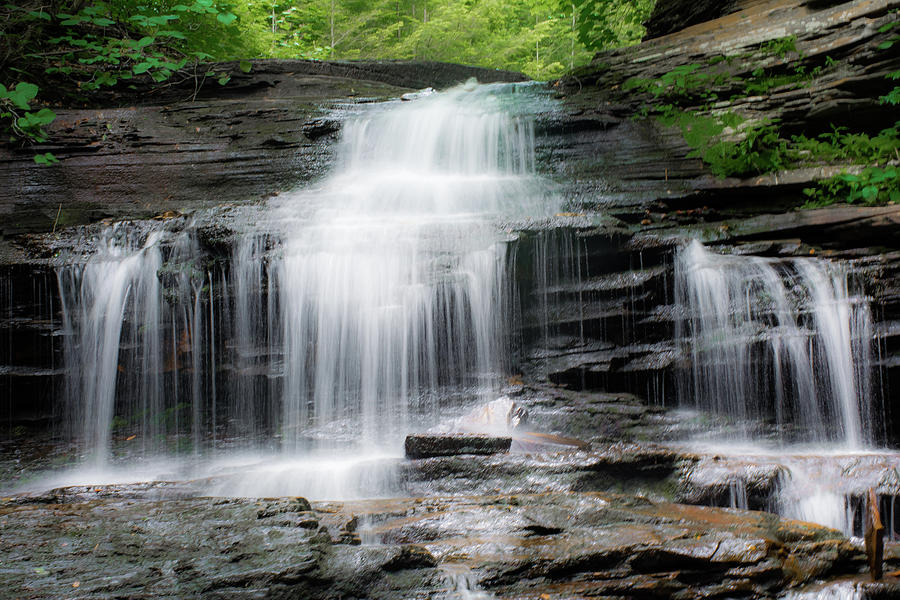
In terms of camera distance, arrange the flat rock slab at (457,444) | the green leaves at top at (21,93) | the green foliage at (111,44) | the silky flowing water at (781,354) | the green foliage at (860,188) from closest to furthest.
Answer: the flat rock slab at (457,444), the silky flowing water at (781,354), the green foliage at (860,188), the green leaves at top at (21,93), the green foliage at (111,44)

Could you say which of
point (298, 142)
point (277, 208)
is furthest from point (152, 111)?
point (277, 208)

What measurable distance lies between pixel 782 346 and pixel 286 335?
16.1 feet

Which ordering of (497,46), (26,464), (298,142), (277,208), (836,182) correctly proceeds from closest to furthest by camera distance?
1. (26,464)
2. (836,182)
3. (277,208)
4. (298,142)
5. (497,46)

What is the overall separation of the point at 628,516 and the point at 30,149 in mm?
9220

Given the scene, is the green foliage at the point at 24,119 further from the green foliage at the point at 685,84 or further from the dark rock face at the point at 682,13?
the dark rock face at the point at 682,13

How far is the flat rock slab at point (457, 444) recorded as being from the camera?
5.01 meters

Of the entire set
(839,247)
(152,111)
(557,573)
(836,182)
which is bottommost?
(557,573)

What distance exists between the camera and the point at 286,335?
6.65 m

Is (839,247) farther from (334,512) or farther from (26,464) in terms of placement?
(26,464)

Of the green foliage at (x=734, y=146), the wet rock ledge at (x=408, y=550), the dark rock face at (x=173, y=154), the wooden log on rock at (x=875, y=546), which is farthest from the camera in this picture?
the dark rock face at (x=173, y=154)

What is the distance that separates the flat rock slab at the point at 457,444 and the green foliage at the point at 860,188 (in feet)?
15.5

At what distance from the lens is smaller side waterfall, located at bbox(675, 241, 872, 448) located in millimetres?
5762

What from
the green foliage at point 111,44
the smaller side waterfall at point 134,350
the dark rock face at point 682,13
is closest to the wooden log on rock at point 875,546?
the smaller side waterfall at point 134,350

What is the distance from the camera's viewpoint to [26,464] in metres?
6.23
